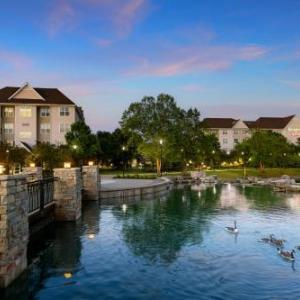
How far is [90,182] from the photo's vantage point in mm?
33531

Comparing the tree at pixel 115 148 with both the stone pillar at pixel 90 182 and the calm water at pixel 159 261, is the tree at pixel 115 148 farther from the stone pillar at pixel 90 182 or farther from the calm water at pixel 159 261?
the calm water at pixel 159 261

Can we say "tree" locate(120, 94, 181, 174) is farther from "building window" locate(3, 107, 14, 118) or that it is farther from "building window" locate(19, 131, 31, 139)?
"building window" locate(3, 107, 14, 118)

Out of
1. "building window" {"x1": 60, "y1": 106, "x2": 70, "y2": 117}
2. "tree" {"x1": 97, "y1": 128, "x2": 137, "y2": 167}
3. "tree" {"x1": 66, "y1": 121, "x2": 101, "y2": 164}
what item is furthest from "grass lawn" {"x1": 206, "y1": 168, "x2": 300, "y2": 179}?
"building window" {"x1": 60, "y1": 106, "x2": 70, "y2": 117}

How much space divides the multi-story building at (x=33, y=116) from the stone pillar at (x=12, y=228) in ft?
184

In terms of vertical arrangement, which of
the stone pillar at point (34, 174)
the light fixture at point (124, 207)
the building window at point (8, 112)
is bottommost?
the light fixture at point (124, 207)

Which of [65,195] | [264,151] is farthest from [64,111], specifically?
[65,195]

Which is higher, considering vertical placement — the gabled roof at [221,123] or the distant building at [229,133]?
the gabled roof at [221,123]

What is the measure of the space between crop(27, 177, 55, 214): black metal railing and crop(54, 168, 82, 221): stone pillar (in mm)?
375

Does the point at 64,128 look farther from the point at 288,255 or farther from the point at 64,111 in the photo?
the point at 288,255

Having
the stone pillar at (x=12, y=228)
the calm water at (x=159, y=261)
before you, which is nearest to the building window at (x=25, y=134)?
the calm water at (x=159, y=261)

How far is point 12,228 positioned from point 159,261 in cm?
579

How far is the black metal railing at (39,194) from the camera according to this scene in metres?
18.4

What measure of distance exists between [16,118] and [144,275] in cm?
5887

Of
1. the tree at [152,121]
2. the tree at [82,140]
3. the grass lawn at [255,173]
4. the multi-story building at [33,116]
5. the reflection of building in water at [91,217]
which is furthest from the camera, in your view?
the grass lawn at [255,173]
